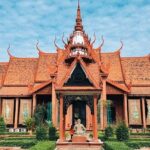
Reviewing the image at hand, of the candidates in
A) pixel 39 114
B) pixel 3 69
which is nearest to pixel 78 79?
pixel 39 114

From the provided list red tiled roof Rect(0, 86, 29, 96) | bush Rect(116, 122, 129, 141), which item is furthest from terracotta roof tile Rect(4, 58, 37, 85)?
bush Rect(116, 122, 129, 141)

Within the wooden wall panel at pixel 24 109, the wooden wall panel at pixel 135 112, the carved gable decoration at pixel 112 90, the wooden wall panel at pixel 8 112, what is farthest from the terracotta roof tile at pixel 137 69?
the wooden wall panel at pixel 8 112

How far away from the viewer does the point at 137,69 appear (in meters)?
29.6

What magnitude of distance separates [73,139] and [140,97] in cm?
1481

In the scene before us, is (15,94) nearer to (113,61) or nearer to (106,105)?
(106,105)

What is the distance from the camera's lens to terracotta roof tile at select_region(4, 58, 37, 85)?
2933cm

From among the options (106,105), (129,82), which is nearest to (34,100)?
(106,105)

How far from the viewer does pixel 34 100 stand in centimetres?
2628

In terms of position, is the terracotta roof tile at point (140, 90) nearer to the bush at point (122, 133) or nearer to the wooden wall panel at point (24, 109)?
the wooden wall panel at point (24, 109)

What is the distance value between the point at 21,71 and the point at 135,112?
12.3 m

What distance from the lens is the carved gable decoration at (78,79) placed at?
44.5 feet

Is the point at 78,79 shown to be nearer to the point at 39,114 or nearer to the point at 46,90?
the point at 39,114

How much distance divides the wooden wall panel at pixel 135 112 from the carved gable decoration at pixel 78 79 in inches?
553

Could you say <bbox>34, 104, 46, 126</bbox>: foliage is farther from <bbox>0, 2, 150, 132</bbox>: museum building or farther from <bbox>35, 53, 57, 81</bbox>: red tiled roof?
<bbox>35, 53, 57, 81</bbox>: red tiled roof
